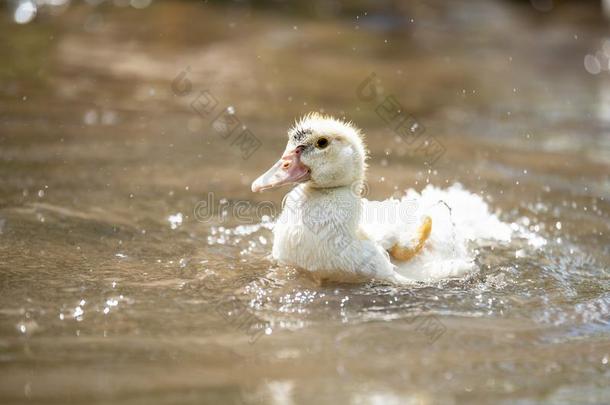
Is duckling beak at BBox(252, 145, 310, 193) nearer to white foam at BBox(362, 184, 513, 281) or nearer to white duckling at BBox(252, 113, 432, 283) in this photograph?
white duckling at BBox(252, 113, 432, 283)

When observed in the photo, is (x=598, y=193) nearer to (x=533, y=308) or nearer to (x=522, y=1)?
(x=533, y=308)

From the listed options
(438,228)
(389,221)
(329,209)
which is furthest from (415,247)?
(329,209)

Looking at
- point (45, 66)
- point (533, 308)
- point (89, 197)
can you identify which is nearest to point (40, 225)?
point (89, 197)

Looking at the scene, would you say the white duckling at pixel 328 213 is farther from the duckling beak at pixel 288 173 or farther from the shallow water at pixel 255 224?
the shallow water at pixel 255 224

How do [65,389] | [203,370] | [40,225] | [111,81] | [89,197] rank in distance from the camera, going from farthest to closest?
[111,81] < [89,197] < [40,225] < [203,370] < [65,389]

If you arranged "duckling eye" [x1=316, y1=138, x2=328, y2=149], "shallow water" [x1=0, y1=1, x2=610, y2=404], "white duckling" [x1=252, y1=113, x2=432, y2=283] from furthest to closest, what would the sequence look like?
"duckling eye" [x1=316, y1=138, x2=328, y2=149] → "white duckling" [x1=252, y1=113, x2=432, y2=283] → "shallow water" [x1=0, y1=1, x2=610, y2=404]

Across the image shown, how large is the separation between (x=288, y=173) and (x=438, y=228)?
Result: 1.23 m

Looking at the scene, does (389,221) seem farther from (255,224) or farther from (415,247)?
(255,224)

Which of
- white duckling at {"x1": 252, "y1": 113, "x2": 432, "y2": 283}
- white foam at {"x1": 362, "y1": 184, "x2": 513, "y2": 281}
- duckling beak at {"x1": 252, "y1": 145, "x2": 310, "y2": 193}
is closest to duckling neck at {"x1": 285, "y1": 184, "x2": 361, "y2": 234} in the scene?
white duckling at {"x1": 252, "y1": 113, "x2": 432, "y2": 283}

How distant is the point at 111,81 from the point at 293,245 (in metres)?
5.80

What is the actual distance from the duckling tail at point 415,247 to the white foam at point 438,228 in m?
0.04

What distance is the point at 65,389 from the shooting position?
12.6 feet

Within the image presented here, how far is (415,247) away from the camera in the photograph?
221 inches

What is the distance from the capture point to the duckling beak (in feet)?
17.6
